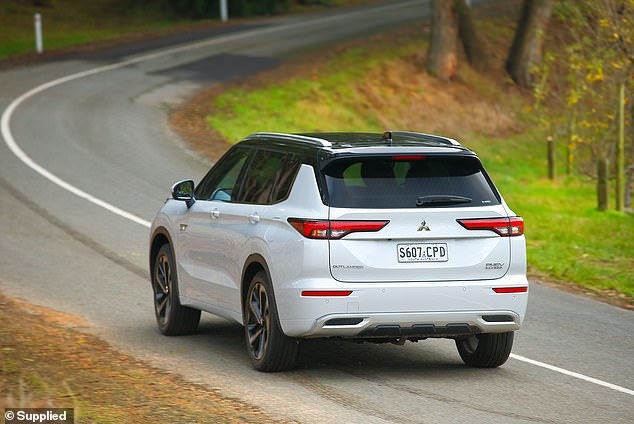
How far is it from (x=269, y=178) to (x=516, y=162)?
82.4 ft

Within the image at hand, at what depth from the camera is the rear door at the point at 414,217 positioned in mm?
8461

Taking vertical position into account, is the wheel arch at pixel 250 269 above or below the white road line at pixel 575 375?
above

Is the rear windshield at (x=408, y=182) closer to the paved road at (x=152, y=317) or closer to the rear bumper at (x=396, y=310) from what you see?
the rear bumper at (x=396, y=310)

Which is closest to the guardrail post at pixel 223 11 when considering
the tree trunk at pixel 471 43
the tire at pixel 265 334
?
the tree trunk at pixel 471 43

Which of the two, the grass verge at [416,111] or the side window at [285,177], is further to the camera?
the grass verge at [416,111]

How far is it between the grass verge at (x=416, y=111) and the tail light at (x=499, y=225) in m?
9.11

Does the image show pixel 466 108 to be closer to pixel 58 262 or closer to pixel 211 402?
pixel 58 262

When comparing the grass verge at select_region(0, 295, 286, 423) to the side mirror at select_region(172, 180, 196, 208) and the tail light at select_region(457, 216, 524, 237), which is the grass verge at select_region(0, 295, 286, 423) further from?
the tail light at select_region(457, 216, 524, 237)

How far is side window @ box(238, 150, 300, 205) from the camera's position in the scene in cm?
906

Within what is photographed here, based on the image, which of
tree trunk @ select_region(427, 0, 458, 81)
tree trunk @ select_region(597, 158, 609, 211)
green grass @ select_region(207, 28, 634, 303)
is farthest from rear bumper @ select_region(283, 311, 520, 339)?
tree trunk @ select_region(427, 0, 458, 81)

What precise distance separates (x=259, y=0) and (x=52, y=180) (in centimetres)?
3010

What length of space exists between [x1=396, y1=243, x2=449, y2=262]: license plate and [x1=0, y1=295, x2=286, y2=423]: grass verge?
5.10ft

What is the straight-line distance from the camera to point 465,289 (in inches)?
339

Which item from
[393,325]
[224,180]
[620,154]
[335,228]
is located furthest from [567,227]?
[335,228]
